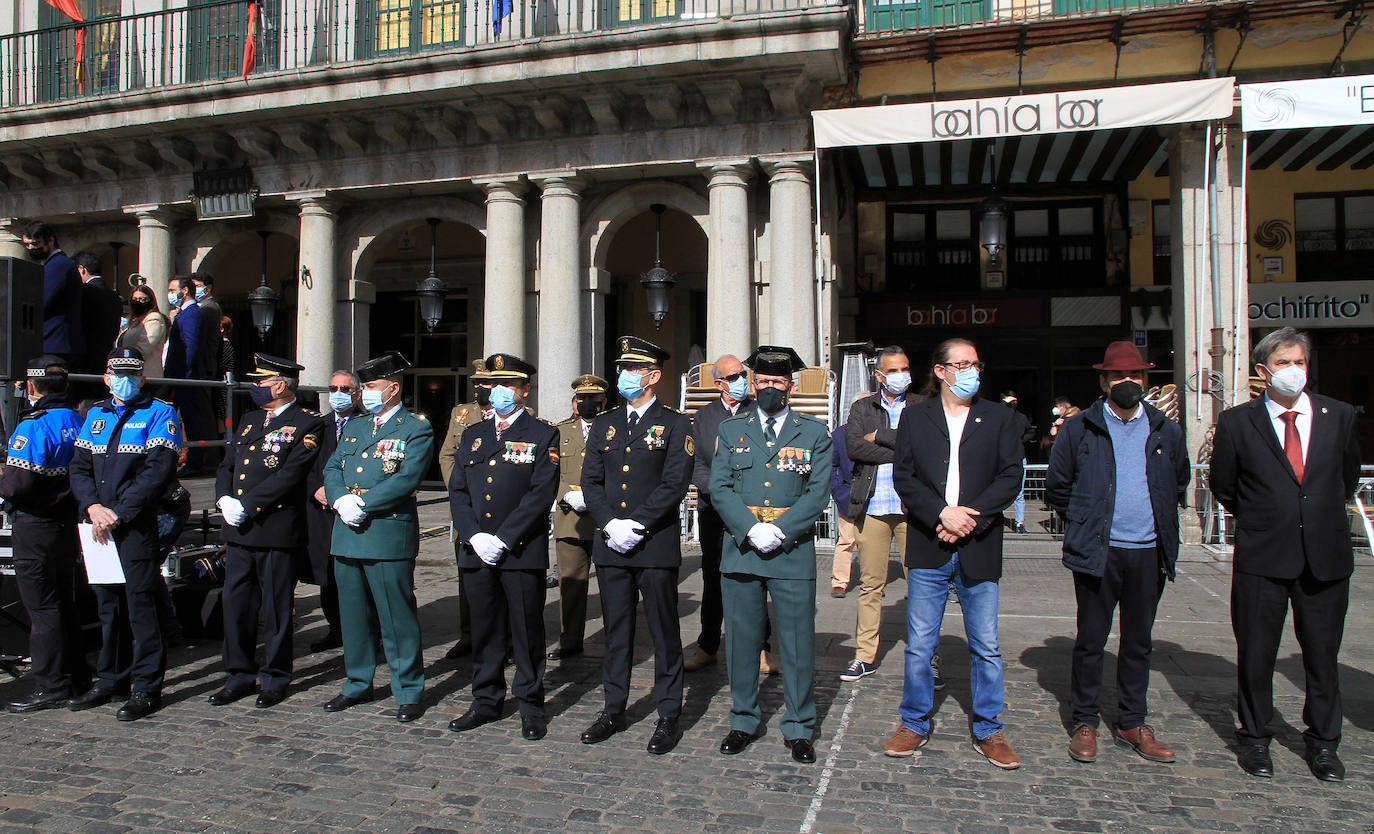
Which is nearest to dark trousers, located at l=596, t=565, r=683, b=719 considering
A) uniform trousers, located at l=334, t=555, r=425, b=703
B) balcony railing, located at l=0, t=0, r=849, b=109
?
uniform trousers, located at l=334, t=555, r=425, b=703

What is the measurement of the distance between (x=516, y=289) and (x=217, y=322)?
212 inches

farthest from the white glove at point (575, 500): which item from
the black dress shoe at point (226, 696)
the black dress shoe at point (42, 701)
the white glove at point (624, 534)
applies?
the black dress shoe at point (42, 701)

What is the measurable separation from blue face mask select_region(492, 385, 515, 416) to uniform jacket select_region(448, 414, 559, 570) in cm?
10

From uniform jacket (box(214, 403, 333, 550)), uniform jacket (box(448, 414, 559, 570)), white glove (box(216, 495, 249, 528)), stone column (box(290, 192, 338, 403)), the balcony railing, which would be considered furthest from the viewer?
stone column (box(290, 192, 338, 403))

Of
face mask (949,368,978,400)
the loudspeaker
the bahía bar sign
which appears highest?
the bahía bar sign

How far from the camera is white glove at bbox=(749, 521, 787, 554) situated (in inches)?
184

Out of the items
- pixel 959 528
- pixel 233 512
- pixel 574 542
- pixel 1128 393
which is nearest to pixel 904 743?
pixel 959 528

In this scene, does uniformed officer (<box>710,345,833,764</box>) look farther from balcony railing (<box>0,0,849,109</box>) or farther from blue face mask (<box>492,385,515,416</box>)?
balcony railing (<box>0,0,849,109</box>)

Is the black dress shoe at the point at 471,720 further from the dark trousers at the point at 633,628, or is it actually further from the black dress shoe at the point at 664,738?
the black dress shoe at the point at 664,738

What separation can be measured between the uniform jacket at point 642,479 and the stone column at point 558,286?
856 cm

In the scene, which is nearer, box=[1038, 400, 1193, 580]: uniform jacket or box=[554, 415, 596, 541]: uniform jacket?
box=[1038, 400, 1193, 580]: uniform jacket

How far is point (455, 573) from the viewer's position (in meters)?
10.0

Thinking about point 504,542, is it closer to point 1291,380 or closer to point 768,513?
point 768,513

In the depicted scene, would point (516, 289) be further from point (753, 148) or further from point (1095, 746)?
point (1095, 746)
